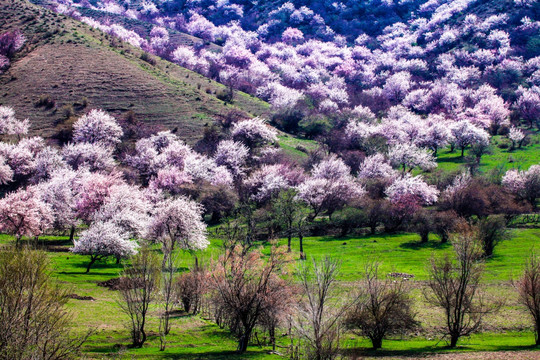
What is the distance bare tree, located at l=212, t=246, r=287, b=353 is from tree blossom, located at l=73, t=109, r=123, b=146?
64.4 metres

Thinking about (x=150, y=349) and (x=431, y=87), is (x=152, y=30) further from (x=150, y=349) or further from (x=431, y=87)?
(x=150, y=349)

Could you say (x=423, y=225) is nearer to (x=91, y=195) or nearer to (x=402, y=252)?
(x=402, y=252)

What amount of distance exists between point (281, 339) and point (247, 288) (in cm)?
912

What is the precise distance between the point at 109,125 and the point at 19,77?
30.9 metres

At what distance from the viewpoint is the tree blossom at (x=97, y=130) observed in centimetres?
8612

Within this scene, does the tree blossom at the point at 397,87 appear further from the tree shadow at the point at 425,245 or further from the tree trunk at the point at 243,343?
the tree trunk at the point at 243,343

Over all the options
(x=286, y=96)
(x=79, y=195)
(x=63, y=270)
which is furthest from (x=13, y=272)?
(x=286, y=96)

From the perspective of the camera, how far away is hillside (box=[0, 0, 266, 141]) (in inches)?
3792

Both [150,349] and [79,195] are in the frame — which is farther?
[79,195]

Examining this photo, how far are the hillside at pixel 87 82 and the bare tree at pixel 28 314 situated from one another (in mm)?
75345

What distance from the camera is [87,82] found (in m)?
103

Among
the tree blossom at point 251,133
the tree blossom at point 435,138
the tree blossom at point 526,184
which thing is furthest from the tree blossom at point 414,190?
the tree blossom at point 251,133

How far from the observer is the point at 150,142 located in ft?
285

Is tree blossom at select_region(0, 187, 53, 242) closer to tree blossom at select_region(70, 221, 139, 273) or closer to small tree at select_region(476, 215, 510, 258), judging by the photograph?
tree blossom at select_region(70, 221, 139, 273)
